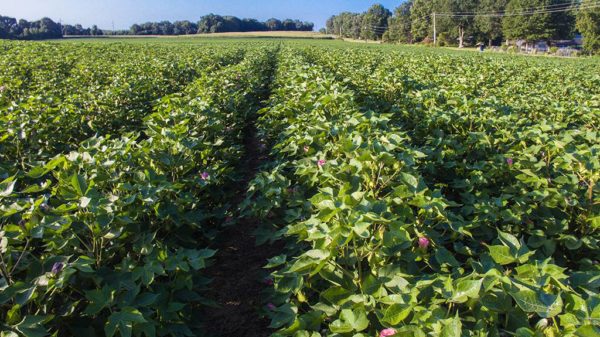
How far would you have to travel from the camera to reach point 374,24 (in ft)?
343

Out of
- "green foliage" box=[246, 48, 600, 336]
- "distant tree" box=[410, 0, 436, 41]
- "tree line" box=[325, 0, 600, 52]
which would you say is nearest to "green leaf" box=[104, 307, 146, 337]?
"green foliage" box=[246, 48, 600, 336]

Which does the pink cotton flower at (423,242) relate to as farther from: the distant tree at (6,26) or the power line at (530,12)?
the distant tree at (6,26)

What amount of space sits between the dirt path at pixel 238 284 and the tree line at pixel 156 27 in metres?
63.5

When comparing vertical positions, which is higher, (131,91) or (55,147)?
(131,91)

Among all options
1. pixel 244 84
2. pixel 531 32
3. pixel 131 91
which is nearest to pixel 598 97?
pixel 244 84

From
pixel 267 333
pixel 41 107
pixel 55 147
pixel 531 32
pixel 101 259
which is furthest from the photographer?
pixel 531 32

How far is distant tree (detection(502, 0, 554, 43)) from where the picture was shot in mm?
62250

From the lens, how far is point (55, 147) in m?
3.84

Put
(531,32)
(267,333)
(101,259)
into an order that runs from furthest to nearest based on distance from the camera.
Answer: (531,32) < (267,333) < (101,259)

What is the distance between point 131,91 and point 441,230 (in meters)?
5.60

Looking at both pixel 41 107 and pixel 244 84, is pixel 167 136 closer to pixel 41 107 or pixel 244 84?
pixel 41 107

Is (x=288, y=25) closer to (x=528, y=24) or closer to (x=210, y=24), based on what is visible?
(x=210, y=24)

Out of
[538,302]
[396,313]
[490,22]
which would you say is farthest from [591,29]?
[396,313]

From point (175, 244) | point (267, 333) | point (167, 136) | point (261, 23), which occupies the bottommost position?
point (267, 333)
